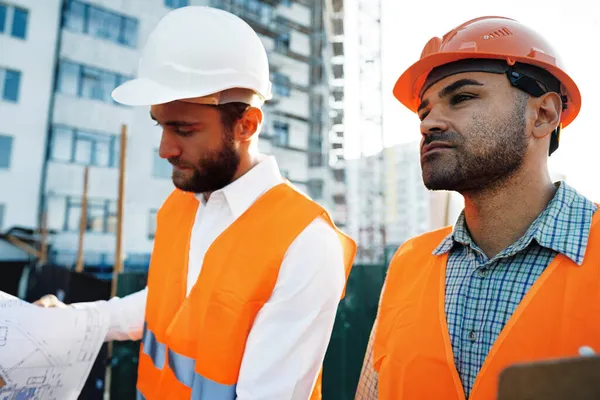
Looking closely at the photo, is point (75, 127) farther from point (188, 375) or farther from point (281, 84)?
point (188, 375)

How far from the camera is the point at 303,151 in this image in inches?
1264

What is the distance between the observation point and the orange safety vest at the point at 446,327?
1.25 metres

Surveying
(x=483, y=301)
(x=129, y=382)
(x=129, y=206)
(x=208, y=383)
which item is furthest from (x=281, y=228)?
(x=129, y=206)

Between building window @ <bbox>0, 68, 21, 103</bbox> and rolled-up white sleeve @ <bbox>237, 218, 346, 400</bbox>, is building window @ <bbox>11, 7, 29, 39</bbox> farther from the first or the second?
rolled-up white sleeve @ <bbox>237, 218, 346, 400</bbox>

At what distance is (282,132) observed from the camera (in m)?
31.3

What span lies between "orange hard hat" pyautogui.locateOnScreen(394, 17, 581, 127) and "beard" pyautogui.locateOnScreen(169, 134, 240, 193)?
89 cm

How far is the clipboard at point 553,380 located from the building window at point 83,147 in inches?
775

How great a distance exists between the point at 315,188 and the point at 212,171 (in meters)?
32.5

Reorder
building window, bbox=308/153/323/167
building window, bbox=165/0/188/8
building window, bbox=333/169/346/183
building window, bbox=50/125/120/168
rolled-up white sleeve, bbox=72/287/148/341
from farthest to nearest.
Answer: building window, bbox=333/169/346/183
building window, bbox=308/153/323/167
building window, bbox=165/0/188/8
building window, bbox=50/125/120/168
rolled-up white sleeve, bbox=72/287/148/341

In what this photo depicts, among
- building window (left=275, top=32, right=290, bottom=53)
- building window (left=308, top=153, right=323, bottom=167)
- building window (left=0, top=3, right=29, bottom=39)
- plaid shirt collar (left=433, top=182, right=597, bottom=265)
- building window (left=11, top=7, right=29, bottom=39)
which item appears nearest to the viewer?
plaid shirt collar (left=433, top=182, right=597, bottom=265)

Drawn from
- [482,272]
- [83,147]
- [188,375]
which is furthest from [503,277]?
[83,147]

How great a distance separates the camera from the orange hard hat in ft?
5.36

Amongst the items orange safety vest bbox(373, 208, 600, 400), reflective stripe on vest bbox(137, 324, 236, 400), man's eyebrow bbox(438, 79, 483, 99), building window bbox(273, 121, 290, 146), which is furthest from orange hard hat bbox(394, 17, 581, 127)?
building window bbox(273, 121, 290, 146)

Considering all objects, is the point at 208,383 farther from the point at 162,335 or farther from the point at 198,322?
the point at 162,335
